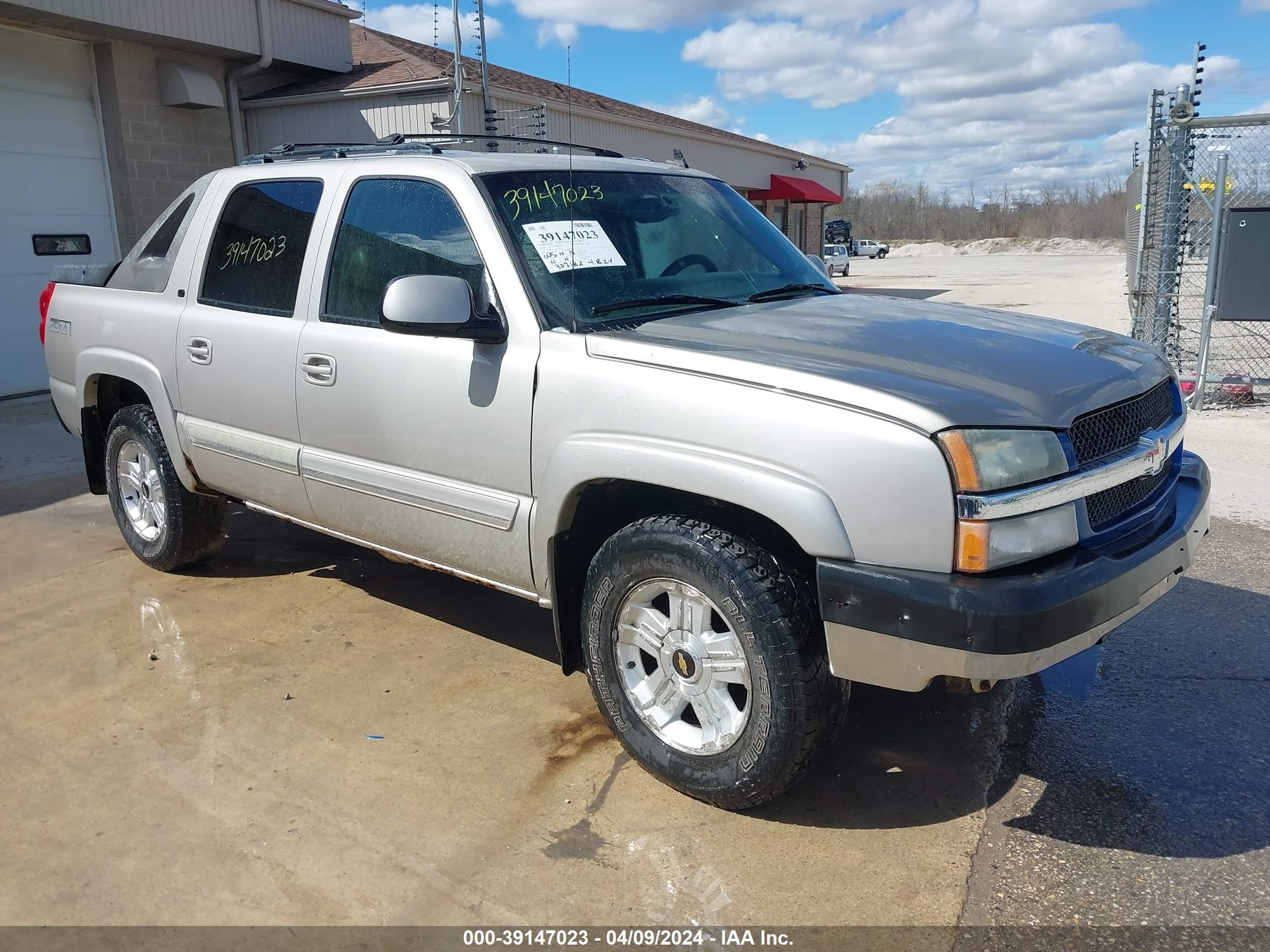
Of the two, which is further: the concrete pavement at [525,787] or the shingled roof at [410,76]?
the shingled roof at [410,76]

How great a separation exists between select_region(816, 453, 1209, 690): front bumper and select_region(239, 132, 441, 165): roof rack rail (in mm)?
2445

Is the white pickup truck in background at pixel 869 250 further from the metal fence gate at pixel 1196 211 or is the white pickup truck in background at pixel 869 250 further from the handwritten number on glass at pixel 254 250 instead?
the handwritten number on glass at pixel 254 250

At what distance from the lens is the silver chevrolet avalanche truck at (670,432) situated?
2574 millimetres

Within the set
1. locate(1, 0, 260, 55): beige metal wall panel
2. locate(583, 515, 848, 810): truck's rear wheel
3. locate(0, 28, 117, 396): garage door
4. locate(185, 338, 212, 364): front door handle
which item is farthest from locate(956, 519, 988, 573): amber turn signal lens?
locate(0, 28, 117, 396): garage door

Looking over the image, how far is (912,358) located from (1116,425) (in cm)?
65

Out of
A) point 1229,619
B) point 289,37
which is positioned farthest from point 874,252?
point 1229,619

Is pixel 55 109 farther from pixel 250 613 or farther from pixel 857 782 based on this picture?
pixel 857 782

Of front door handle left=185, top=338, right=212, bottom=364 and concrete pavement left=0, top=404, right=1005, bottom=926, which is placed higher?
front door handle left=185, top=338, right=212, bottom=364

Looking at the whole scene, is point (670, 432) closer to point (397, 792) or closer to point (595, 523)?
point (595, 523)

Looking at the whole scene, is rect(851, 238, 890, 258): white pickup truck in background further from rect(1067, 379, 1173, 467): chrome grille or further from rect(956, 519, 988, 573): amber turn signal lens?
rect(956, 519, 988, 573): amber turn signal lens

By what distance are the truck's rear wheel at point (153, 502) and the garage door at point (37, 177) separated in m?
6.64

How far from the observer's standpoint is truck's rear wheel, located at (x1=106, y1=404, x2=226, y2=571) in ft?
16.3

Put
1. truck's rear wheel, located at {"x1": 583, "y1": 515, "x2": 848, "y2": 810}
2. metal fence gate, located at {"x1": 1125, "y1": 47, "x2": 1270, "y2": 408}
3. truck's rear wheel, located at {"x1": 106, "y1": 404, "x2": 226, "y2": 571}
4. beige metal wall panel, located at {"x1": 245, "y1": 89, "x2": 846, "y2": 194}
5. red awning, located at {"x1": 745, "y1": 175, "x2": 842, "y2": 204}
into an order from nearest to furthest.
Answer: truck's rear wheel, located at {"x1": 583, "y1": 515, "x2": 848, "y2": 810}
truck's rear wheel, located at {"x1": 106, "y1": 404, "x2": 226, "y2": 571}
metal fence gate, located at {"x1": 1125, "y1": 47, "x2": 1270, "y2": 408}
beige metal wall panel, located at {"x1": 245, "y1": 89, "x2": 846, "y2": 194}
red awning, located at {"x1": 745, "y1": 175, "x2": 842, "y2": 204}

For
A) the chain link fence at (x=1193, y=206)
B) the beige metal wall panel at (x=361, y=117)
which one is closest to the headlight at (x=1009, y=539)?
the chain link fence at (x=1193, y=206)
